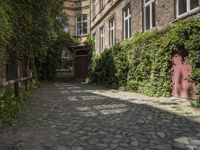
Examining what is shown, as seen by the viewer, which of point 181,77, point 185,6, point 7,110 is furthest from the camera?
point 185,6

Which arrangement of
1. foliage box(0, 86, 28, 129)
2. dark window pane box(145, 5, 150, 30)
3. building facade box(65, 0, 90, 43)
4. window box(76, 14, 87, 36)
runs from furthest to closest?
1. window box(76, 14, 87, 36)
2. building facade box(65, 0, 90, 43)
3. dark window pane box(145, 5, 150, 30)
4. foliage box(0, 86, 28, 129)

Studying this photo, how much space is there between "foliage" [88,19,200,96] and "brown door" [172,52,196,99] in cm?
23

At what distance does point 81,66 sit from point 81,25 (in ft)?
15.1

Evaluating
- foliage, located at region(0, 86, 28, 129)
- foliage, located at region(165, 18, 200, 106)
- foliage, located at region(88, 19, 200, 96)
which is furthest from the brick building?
foliage, located at region(0, 86, 28, 129)

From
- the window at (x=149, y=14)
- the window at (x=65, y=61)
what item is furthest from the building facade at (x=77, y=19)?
the window at (x=149, y=14)

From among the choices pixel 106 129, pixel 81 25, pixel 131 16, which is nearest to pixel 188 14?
pixel 131 16

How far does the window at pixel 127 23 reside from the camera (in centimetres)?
1667

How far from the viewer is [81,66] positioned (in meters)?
30.1

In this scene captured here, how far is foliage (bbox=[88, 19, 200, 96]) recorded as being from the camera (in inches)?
352

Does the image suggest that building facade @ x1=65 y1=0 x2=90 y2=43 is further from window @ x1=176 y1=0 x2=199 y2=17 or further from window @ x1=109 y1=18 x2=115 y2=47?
window @ x1=176 y1=0 x2=199 y2=17

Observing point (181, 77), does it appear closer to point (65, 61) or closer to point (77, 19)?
point (65, 61)

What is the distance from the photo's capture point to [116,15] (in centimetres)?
1889

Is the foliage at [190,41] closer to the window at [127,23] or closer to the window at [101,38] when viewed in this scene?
the window at [127,23]

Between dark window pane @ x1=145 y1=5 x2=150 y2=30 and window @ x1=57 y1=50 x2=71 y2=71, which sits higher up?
dark window pane @ x1=145 y1=5 x2=150 y2=30
